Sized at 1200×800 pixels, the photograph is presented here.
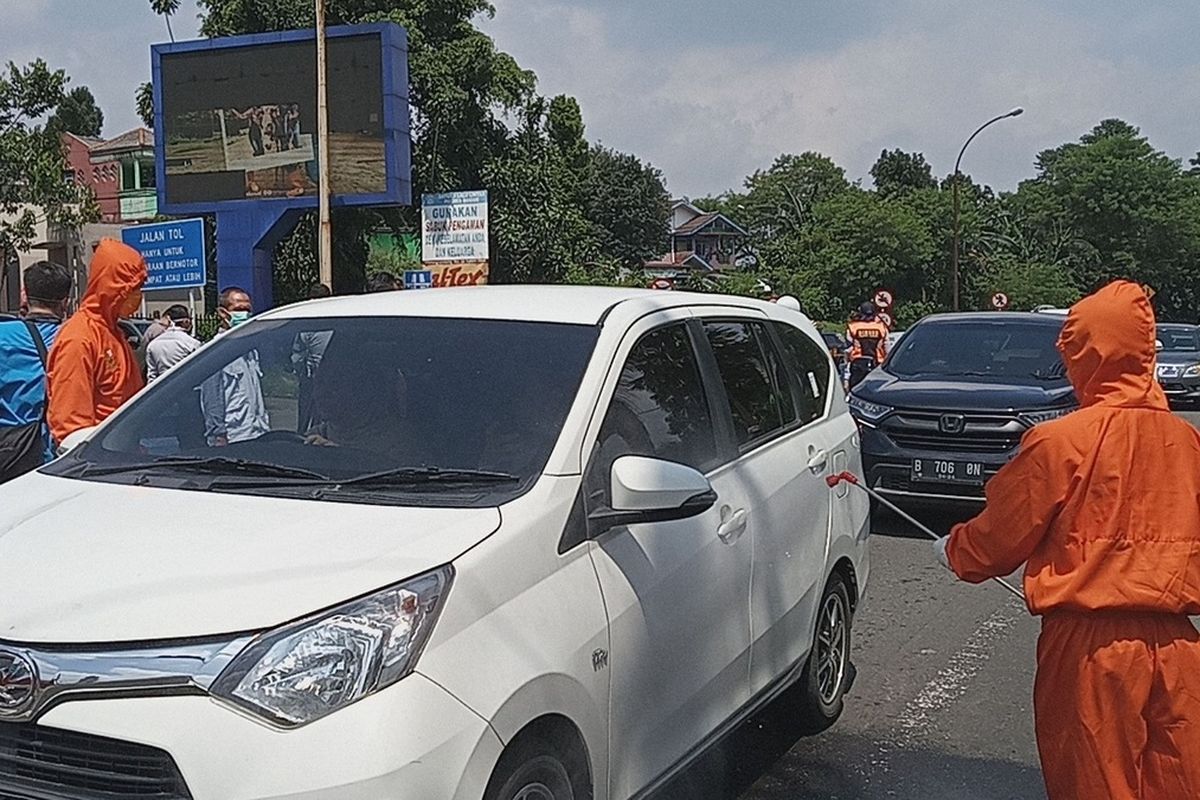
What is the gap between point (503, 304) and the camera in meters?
4.30

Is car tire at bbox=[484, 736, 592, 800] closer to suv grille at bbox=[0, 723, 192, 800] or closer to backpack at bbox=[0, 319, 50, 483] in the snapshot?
suv grille at bbox=[0, 723, 192, 800]

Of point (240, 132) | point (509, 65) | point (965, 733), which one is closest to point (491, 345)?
point (965, 733)

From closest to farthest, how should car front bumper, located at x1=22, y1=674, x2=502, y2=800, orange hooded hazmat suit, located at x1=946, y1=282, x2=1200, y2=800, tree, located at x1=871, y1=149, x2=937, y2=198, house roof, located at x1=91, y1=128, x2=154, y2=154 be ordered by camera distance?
car front bumper, located at x1=22, y1=674, x2=502, y2=800 → orange hooded hazmat suit, located at x1=946, y1=282, x2=1200, y2=800 → house roof, located at x1=91, y1=128, x2=154, y2=154 → tree, located at x1=871, y1=149, x2=937, y2=198

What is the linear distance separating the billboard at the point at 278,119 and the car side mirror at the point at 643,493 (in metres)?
20.1

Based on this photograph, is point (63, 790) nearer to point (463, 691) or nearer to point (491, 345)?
point (463, 691)

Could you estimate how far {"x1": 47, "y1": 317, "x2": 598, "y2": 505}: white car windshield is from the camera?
11.7 ft

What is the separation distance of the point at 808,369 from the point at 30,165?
30.8 m

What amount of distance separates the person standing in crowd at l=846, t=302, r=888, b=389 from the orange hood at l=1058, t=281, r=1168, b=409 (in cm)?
1283

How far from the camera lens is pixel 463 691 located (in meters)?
2.86

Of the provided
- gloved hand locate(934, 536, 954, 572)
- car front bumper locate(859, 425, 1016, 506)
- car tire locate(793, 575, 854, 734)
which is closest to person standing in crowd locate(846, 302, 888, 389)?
car front bumper locate(859, 425, 1016, 506)

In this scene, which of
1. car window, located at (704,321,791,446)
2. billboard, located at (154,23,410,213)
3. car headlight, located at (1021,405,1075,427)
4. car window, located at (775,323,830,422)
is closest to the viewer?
car window, located at (704,321,791,446)

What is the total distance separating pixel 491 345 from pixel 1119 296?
1.81 meters

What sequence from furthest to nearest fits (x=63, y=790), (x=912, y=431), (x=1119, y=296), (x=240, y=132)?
(x=240, y=132) < (x=912, y=431) < (x=1119, y=296) < (x=63, y=790)

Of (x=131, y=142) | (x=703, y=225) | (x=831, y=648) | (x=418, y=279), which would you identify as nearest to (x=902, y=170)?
(x=703, y=225)
